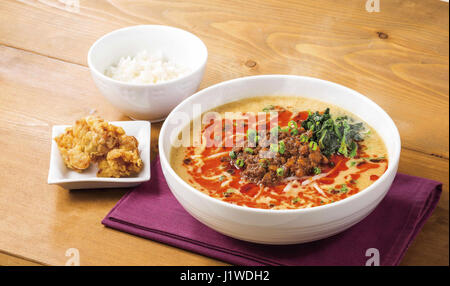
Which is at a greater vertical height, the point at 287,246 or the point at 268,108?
the point at 268,108

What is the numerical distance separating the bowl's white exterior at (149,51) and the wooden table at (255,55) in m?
0.12

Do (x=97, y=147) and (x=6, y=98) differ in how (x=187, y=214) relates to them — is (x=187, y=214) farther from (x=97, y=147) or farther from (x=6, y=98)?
(x=6, y=98)

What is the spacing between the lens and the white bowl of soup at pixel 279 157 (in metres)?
1.25

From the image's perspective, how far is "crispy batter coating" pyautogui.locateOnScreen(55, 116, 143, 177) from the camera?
61.4 inches

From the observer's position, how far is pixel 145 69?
1960 millimetres

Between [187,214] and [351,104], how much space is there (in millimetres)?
666

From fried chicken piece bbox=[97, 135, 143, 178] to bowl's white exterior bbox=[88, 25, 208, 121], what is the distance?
10.3 inches

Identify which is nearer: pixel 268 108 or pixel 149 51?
pixel 268 108

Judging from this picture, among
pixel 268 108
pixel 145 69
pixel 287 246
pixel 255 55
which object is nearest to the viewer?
pixel 287 246

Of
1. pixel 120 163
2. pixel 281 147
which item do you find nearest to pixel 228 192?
pixel 281 147

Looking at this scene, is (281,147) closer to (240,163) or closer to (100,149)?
(240,163)

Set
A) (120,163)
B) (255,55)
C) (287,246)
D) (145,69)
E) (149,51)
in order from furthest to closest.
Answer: (255,55)
(149,51)
(145,69)
(120,163)
(287,246)

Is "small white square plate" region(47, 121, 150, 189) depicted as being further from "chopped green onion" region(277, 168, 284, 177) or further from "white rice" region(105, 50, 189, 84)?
"chopped green onion" region(277, 168, 284, 177)

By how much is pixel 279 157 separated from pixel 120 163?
1.62 ft
